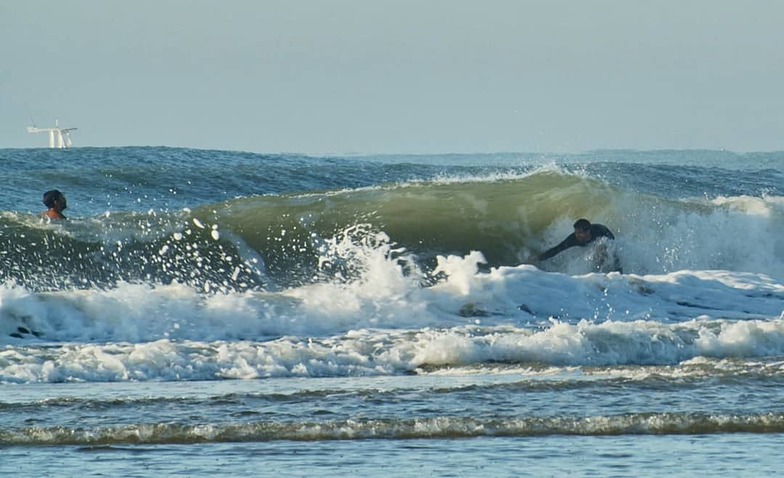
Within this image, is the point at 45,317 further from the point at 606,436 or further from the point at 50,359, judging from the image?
the point at 606,436

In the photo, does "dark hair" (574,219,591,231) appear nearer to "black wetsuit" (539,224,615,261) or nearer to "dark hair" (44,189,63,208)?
"black wetsuit" (539,224,615,261)

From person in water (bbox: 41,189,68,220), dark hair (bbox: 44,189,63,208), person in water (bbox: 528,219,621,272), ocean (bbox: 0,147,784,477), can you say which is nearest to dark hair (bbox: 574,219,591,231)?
person in water (bbox: 528,219,621,272)

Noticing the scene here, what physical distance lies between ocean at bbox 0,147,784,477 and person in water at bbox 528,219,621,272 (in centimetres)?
21

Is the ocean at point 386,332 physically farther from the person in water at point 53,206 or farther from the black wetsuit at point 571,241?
the person in water at point 53,206

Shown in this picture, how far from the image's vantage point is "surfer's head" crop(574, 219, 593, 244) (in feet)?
64.6

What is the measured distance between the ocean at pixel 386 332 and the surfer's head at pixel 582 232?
277 mm

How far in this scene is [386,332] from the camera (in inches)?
582

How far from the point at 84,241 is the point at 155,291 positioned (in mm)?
3937

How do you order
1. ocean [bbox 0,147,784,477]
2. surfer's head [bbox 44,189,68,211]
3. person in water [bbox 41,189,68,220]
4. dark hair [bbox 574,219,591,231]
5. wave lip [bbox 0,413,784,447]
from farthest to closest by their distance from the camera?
surfer's head [bbox 44,189,68,211] < person in water [bbox 41,189,68,220] < dark hair [bbox 574,219,591,231] < wave lip [bbox 0,413,784,447] < ocean [bbox 0,147,784,477]

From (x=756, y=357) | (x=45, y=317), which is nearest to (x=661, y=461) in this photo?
(x=756, y=357)

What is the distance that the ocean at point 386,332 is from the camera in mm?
9492

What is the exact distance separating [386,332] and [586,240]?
5.69 metres

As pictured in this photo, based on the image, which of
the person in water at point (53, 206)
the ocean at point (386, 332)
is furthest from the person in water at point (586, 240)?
the person in water at point (53, 206)

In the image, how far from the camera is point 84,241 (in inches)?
Answer: 778
